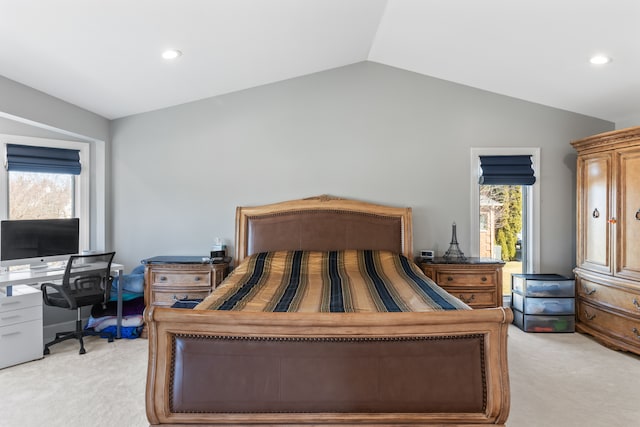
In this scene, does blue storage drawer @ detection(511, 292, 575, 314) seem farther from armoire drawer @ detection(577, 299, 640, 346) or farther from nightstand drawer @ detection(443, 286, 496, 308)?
nightstand drawer @ detection(443, 286, 496, 308)

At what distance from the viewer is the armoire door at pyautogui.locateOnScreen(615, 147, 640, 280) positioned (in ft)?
11.0

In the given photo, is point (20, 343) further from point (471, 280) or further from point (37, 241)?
point (471, 280)

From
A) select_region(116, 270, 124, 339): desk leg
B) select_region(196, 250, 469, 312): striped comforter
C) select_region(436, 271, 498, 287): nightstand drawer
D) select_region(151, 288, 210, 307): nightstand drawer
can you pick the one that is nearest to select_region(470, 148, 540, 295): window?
select_region(436, 271, 498, 287): nightstand drawer

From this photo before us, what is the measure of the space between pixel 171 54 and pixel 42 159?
1.89 meters

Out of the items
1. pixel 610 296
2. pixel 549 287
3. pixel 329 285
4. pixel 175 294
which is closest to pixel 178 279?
pixel 175 294

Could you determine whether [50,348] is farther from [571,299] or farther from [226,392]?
[571,299]

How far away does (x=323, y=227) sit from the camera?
403 cm

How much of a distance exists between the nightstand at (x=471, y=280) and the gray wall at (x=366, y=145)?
0.45m

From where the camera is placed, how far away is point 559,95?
12.9 ft

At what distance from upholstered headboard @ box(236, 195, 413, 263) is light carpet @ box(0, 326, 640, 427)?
1.41m

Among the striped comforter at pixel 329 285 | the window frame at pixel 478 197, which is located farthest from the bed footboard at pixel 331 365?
the window frame at pixel 478 197

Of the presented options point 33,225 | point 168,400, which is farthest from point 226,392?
point 33,225

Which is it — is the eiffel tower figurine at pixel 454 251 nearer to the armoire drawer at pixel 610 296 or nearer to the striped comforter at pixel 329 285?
the striped comforter at pixel 329 285

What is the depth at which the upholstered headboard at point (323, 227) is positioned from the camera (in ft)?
13.2
